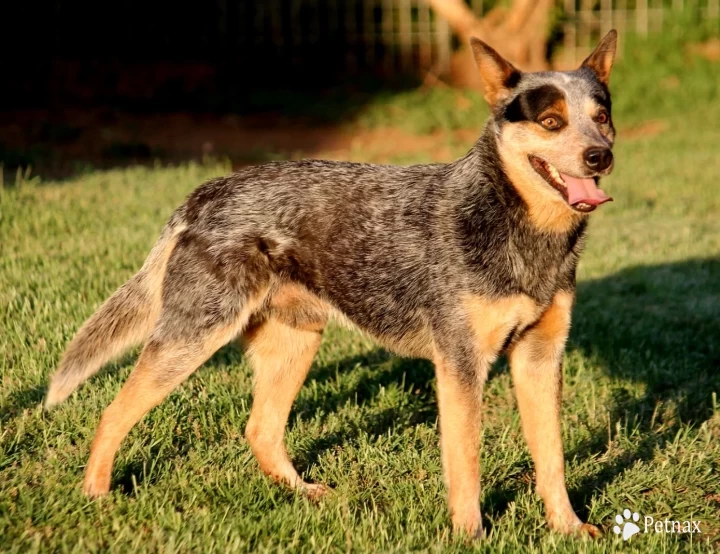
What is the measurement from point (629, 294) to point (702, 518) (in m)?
3.46

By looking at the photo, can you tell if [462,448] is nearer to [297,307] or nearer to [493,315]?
[493,315]

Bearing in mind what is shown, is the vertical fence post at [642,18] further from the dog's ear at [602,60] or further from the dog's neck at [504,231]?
the dog's neck at [504,231]

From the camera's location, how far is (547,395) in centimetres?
455

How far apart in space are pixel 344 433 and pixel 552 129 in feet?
6.59

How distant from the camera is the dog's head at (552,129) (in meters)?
4.29

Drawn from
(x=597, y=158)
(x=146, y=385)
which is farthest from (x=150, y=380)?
(x=597, y=158)

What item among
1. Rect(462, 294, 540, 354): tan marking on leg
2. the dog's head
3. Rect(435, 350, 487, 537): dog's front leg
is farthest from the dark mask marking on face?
Rect(435, 350, 487, 537): dog's front leg

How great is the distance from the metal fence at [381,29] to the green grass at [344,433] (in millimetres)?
11107

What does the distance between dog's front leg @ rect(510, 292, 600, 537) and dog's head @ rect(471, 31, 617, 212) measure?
50cm

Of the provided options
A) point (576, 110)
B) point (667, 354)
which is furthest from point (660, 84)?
point (576, 110)

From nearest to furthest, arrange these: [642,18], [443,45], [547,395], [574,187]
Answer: [574,187]
[547,395]
[642,18]
[443,45]

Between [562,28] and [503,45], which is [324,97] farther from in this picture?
[562,28]

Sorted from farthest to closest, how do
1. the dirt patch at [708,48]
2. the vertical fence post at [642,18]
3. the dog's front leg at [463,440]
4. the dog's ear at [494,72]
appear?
1. the vertical fence post at [642,18]
2. the dirt patch at [708,48]
3. the dog's ear at [494,72]
4. the dog's front leg at [463,440]

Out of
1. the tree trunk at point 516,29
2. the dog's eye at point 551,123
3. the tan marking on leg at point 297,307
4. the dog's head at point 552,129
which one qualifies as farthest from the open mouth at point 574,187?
the tree trunk at point 516,29
